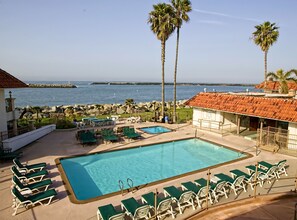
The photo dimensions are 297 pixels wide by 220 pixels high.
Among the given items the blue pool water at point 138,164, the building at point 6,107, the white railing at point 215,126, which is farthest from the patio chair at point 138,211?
the white railing at point 215,126

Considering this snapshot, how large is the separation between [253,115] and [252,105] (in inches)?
55.8

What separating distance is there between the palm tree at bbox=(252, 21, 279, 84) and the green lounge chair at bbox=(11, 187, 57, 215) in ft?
108

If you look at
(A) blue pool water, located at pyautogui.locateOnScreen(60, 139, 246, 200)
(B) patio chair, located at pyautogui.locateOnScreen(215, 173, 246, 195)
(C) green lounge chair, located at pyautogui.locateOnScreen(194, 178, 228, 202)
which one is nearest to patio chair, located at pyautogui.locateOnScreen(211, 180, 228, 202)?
(C) green lounge chair, located at pyautogui.locateOnScreen(194, 178, 228, 202)

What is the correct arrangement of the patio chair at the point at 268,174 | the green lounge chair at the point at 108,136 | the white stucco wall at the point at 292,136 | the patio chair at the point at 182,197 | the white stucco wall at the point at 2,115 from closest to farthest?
the patio chair at the point at 182,197, the patio chair at the point at 268,174, the white stucco wall at the point at 2,115, the white stucco wall at the point at 292,136, the green lounge chair at the point at 108,136

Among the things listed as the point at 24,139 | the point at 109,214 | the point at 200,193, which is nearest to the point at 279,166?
the point at 200,193

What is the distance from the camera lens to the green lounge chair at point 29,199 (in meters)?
8.27

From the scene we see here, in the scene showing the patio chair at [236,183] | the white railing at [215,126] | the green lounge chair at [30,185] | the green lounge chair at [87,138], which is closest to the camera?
the green lounge chair at [30,185]

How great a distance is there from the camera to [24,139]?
16.6m

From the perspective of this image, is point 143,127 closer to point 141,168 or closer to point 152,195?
point 141,168

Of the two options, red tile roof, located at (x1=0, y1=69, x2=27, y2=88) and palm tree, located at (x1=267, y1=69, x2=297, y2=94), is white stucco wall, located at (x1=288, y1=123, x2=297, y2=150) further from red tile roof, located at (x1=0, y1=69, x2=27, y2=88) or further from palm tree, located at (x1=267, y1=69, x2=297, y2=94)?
red tile roof, located at (x1=0, y1=69, x2=27, y2=88)

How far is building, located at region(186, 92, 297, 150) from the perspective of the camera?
16.5m

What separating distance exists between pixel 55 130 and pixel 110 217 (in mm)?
16592

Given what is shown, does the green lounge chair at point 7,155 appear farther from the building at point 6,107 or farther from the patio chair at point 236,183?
the patio chair at point 236,183

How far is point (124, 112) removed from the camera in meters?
35.5
